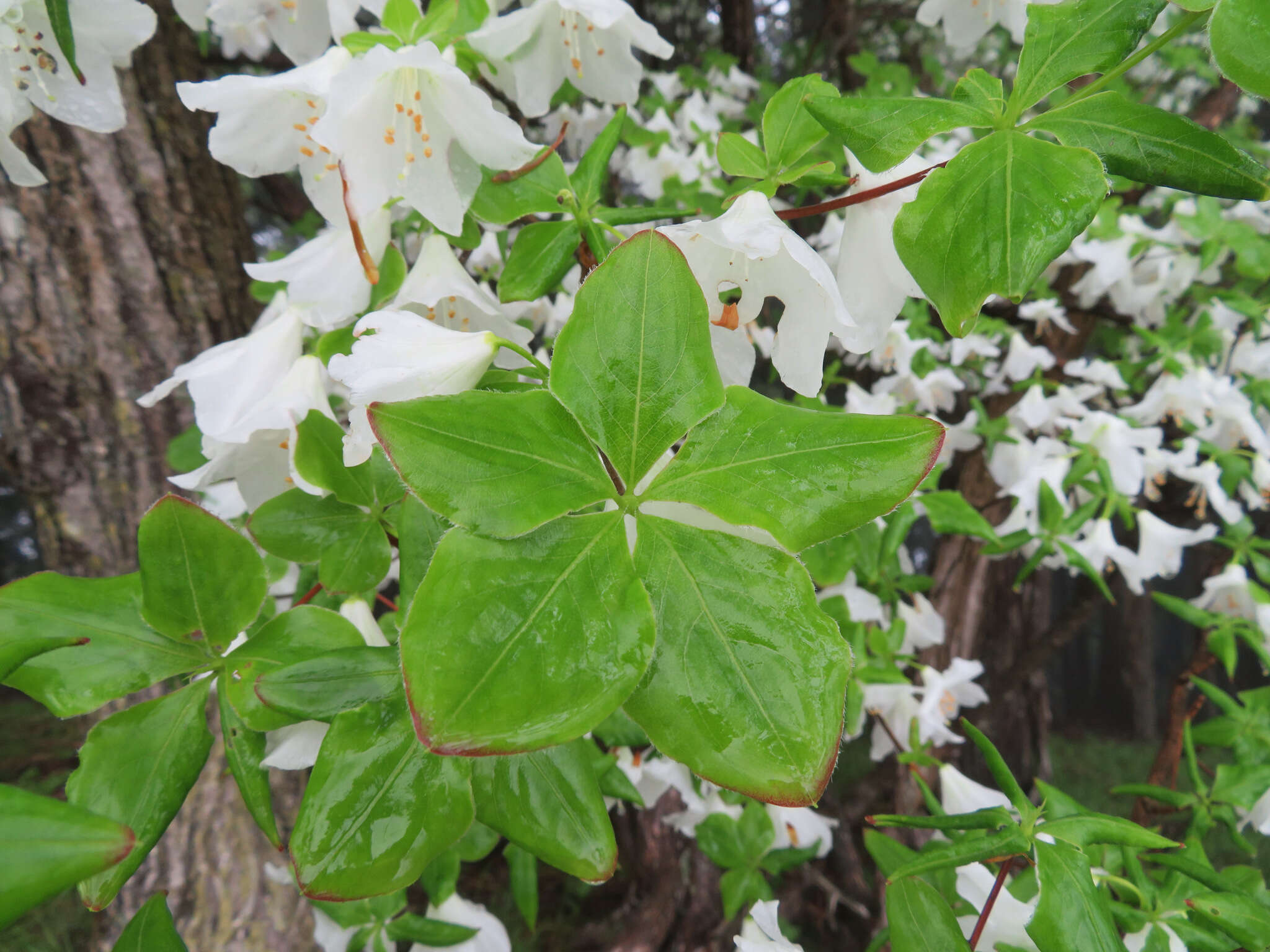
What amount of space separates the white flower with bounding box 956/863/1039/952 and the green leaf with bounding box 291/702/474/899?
0.59m

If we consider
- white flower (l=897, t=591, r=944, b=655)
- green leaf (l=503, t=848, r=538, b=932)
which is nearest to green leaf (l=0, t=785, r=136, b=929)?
green leaf (l=503, t=848, r=538, b=932)

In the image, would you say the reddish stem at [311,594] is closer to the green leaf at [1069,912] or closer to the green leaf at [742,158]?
the green leaf at [742,158]

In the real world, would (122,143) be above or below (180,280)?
above

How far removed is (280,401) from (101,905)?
0.38 meters

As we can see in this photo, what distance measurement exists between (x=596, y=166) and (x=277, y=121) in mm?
289

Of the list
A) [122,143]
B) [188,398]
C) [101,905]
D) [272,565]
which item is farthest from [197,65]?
[101,905]

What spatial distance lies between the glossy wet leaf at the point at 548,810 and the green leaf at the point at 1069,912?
333 millimetres

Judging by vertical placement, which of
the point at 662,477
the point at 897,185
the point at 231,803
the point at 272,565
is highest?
the point at 897,185

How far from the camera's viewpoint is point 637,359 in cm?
44

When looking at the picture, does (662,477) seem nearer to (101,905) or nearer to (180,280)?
(101,905)

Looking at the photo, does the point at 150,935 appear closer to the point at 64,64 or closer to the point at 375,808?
the point at 375,808

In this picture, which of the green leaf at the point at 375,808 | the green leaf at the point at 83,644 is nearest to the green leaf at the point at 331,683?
the green leaf at the point at 375,808

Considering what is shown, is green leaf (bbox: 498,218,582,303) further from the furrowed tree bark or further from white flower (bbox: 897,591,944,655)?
the furrowed tree bark

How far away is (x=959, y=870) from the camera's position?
79cm
